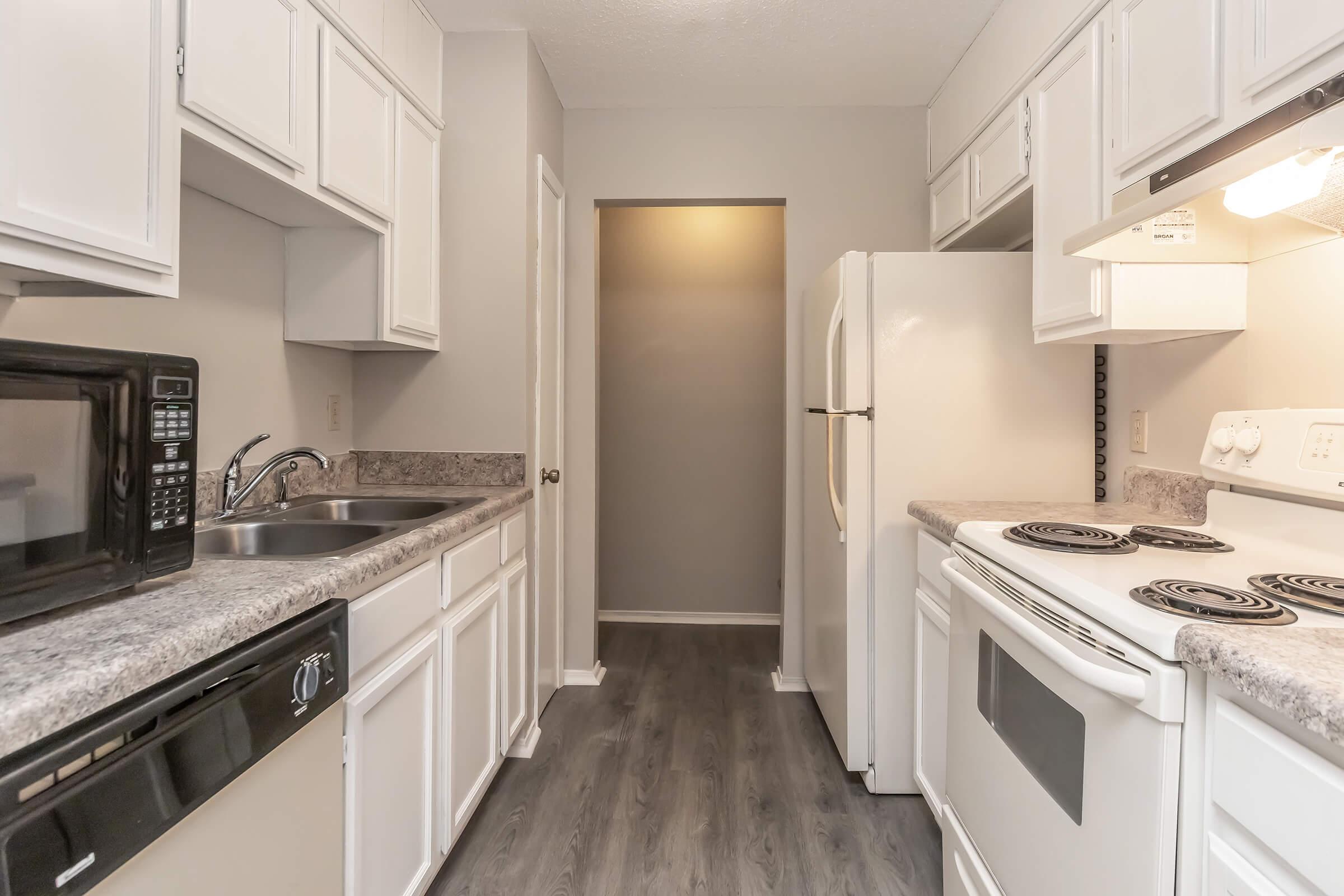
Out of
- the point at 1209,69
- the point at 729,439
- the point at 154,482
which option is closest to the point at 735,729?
the point at 729,439

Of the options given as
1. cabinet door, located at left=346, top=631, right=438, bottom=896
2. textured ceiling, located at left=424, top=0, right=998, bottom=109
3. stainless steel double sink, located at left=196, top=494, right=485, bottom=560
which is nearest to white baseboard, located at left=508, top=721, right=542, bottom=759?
cabinet door, located at left=346, top=631, right=438, bottom=896

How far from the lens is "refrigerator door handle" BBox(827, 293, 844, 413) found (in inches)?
85.0

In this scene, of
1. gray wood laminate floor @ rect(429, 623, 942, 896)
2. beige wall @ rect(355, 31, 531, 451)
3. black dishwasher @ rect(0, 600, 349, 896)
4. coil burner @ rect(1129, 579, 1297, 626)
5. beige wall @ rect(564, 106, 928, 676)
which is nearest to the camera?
black dishwasher @ rect(0, 600, 349, 896)

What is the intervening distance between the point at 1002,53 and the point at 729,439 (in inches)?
88.8

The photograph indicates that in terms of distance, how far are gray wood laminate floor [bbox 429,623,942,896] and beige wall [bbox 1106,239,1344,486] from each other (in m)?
1.26

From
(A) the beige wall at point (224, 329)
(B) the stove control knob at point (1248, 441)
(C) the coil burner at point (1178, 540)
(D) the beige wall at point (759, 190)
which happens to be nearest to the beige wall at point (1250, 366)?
(B) the stove control knob at point (1248, 441)

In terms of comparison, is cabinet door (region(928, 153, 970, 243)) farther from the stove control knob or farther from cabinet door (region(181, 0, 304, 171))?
cabinet door (region(181, 0, 304, 171))

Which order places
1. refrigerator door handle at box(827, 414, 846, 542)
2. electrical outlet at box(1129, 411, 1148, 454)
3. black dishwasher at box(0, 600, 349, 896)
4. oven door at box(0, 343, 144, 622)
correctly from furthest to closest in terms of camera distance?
refrigerator door handle at box(827, 414, 846, 542)
electrical outlet at box(1129, 411, 1148, 454)
oven door at box(0, 343, 144, 622)
black dishwasher at box(0, 600, 349, 896)

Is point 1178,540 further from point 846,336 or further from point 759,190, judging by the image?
point 759,190

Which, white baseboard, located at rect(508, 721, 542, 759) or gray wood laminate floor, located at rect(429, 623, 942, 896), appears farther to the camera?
white baseboard, located at rect(508, 721, 542, 759)

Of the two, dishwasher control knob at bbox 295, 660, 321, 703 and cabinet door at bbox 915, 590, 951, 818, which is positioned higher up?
dishwasher control knob at bbox 295, 660, 321, 703

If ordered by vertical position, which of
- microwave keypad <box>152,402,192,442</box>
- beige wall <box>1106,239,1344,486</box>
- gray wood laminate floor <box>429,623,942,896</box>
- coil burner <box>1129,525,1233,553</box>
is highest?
beige wall <box>1106,239,1344,486</box>

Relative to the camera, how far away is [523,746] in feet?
7.75

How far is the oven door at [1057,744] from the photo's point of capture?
873mm
